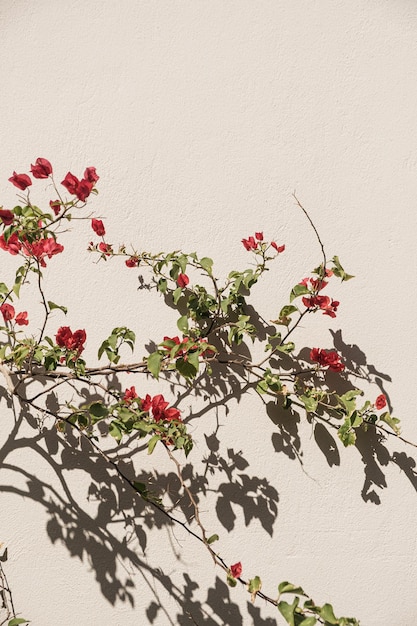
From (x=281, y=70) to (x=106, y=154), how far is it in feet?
1.91

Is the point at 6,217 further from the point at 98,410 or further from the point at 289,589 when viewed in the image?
the point at 289,589

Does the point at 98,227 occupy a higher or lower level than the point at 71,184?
higher

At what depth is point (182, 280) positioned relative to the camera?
146cm

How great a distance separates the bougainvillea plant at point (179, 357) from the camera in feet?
→ 4.20

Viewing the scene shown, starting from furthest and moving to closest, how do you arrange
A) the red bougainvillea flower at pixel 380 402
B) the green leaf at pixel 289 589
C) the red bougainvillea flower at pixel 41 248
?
the red bougainvillea flower at pixel 380 402, the red bougainvillea flower at pixel 41 248, the green leaf at pixel 289 589

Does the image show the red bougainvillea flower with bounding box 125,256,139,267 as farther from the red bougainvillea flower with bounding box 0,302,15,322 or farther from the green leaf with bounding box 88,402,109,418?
the green leaf with bounding box 88,402,109,418

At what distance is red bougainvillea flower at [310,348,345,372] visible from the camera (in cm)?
145

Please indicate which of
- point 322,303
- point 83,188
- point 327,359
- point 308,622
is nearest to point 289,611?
point 308,622

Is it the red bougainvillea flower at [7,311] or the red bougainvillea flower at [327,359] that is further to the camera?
the red bougainvillea flower at [327,359]

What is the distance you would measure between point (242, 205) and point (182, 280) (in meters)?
0.30

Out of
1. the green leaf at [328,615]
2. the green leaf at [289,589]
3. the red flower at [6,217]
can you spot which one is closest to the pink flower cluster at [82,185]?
the red flower at [6,217]

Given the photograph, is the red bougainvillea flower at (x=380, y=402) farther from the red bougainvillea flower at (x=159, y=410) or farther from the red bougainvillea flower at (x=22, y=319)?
the red bougainvillea flower at (x=22, y=319)

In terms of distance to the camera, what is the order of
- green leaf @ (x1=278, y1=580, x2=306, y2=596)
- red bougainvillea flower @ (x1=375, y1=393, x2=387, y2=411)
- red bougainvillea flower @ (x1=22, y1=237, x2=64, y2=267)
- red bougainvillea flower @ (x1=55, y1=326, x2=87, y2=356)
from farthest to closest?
red bougainvillea flower @ (x1=375, y1=393, x2=387, y2=411) → red bougainvillea flower @ (x1=55, y1=326, x2=87, y2=356) → red bougainvillea flower @ (x1=22, y1=237, x2=64, y2=267) → green leaf @ (x1=278, y1=580, x2=306, y2=596)

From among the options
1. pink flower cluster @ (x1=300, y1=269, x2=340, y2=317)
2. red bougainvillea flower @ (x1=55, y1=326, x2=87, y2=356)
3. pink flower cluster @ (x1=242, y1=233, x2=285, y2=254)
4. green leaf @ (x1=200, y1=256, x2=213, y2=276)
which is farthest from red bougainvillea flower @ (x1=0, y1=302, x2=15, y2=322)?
pink flower cluster @ (x1=300, y1=269, x2=340, y2=317)
